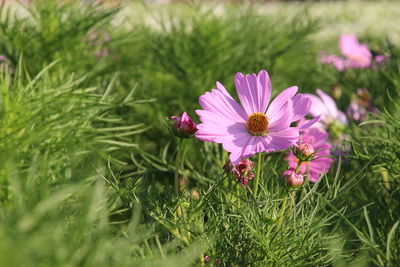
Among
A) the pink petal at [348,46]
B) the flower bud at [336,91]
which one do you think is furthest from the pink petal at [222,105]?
the pink petal at [348,46]

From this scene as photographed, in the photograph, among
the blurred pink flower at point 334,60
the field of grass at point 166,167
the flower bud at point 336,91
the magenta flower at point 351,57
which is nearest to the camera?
the field of grass at point 166,167

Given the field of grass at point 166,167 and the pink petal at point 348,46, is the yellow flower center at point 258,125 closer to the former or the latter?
the field of grass at point 166,167

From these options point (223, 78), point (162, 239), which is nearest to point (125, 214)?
point (162, 239)

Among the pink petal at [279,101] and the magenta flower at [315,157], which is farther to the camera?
the magenta flower at [315,157]

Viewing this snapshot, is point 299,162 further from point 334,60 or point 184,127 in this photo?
point 334,60

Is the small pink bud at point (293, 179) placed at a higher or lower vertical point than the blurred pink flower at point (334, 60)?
higher

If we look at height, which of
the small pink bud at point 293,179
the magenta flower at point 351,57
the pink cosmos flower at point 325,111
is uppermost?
the small pink bud at point 293,179

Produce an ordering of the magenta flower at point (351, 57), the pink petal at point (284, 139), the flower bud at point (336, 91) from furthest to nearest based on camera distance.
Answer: the magenta flower at point (351, 57) < the flower bud at point (336, 91) < the pink petal at point (284, 139)

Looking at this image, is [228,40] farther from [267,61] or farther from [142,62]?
[142,62]

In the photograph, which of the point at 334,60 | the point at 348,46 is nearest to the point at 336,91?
the point at 348,46
